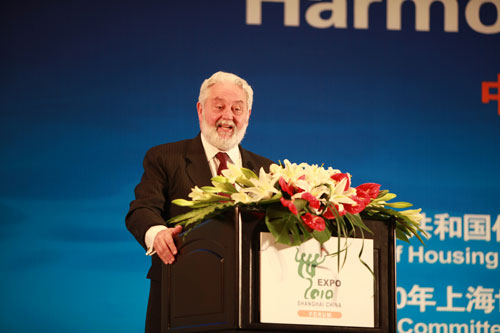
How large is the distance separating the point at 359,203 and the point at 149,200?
0.77 meters

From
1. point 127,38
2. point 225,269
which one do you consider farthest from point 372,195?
point 127,38

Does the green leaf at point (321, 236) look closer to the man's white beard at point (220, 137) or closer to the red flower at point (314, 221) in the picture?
the red flower at point (314, 221)

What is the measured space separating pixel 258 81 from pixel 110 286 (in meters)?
1.38

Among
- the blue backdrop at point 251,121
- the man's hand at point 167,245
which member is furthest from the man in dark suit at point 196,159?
the blue backdrop at point 251,121

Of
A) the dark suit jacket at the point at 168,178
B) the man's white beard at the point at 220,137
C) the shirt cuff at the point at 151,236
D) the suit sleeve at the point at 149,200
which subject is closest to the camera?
the shirt cuff at the point at 151,236

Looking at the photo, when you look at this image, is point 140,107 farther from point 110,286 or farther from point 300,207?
point 300,207

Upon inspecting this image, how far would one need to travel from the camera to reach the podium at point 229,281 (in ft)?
4.90

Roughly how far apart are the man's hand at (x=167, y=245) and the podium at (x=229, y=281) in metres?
0.01

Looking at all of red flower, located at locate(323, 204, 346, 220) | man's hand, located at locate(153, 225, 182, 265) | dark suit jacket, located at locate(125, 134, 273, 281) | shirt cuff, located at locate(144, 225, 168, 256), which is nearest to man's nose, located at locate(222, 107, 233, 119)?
dark suit jacket, located at locate(125, 134, 273, 281)

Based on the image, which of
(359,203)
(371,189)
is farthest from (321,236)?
(371,189)

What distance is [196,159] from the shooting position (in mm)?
2365

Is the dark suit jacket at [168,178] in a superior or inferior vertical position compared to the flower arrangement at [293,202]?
superior

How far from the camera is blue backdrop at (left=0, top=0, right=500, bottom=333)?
12.4ft

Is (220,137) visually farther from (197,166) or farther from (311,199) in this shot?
(311,199)
